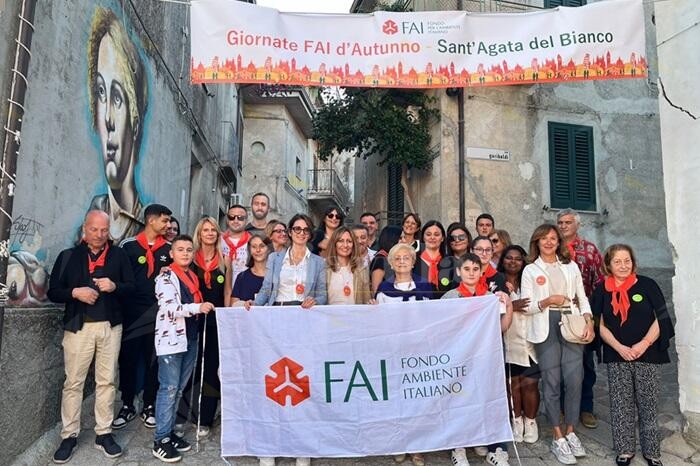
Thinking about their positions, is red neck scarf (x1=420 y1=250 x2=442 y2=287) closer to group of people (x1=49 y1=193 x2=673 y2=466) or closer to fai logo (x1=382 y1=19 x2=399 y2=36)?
group of people (x1=49 y1=193 x2=673 y2=466)

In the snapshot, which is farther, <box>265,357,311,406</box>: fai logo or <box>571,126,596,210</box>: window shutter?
<box>571,126,596,210</box>: window shutter

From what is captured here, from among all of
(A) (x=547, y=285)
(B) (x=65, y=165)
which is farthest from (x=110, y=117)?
(A) (x=547, y=285)

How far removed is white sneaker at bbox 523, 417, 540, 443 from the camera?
4.19 meters

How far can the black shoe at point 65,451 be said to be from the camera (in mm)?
3594

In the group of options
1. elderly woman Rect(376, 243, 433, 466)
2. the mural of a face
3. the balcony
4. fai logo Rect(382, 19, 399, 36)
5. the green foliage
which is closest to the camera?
elderly woman Rect(376, 243, 433, 466)

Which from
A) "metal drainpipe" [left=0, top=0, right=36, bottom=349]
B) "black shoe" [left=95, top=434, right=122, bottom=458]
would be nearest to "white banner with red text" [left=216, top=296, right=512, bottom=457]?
"black shoe" [left=95, top=434, right=122, bottom=458]

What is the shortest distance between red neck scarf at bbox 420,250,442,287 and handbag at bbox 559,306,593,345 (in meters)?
1.04

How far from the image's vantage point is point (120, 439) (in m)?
4.06

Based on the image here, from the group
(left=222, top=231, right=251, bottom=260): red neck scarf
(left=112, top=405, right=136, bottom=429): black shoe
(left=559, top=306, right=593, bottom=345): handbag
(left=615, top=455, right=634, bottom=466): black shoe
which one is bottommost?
(left=615, top=455, right=634, bottom=466): black shoe

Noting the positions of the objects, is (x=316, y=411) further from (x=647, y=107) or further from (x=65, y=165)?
(x=647, y=107)

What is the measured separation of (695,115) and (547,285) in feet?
6.40

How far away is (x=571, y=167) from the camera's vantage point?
372 inches

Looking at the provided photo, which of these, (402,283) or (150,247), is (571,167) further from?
(150,247)

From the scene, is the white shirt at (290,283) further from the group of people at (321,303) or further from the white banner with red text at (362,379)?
the white banner with red text at (362,379)
